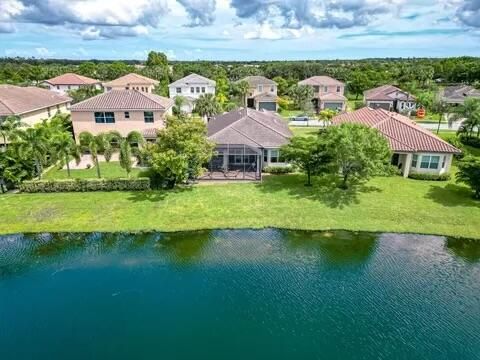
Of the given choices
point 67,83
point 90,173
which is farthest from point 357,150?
point 67,83

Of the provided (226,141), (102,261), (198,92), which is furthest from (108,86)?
(102,261)

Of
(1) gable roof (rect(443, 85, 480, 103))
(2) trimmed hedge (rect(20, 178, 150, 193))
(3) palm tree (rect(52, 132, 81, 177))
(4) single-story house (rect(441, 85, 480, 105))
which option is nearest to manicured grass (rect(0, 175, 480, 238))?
(2) trimmed hedge (rect(20, 178, 150, 193))

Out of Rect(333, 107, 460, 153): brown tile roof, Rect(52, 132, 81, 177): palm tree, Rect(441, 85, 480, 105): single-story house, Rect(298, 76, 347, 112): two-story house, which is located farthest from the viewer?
Rect(298, 76, 347, 112): two-story house

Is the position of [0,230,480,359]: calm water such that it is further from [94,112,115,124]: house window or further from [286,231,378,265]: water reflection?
[94,112,115,124]: house window

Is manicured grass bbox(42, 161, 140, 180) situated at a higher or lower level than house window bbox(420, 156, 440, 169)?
lower

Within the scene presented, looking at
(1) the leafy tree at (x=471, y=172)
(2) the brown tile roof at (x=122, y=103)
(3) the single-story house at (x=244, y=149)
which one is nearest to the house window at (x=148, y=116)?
(2) the brown tile roof at (x=122, y=103)

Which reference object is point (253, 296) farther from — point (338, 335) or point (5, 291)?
point (5, 291)
